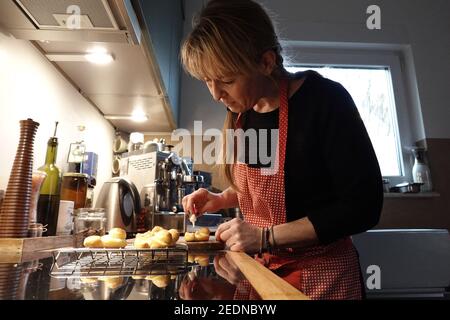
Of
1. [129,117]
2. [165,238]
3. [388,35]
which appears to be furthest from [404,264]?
[388,35]

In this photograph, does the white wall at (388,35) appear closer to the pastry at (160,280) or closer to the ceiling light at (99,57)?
the ceiling light at (99,57)

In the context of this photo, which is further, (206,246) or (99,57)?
(99,57)

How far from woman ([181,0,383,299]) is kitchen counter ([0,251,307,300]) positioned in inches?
6.8

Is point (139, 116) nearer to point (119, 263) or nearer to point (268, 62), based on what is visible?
→ point (268, 62)

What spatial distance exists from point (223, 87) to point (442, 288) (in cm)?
133

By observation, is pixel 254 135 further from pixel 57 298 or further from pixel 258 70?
pixel 57 298

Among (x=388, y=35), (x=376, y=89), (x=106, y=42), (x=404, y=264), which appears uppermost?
(x=388, y=35)

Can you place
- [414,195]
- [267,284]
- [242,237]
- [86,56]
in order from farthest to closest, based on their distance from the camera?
[414,195] → [86,56] → [242,237] → [267,284]

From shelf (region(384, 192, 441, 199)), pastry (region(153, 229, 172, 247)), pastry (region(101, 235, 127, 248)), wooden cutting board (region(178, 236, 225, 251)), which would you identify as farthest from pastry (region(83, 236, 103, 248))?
shelf (region(384, 192, 441, 199))

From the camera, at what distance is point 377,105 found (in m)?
2.19

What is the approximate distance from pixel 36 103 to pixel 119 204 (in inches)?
17.0

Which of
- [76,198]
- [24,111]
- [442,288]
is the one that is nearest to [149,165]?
[76,198]
